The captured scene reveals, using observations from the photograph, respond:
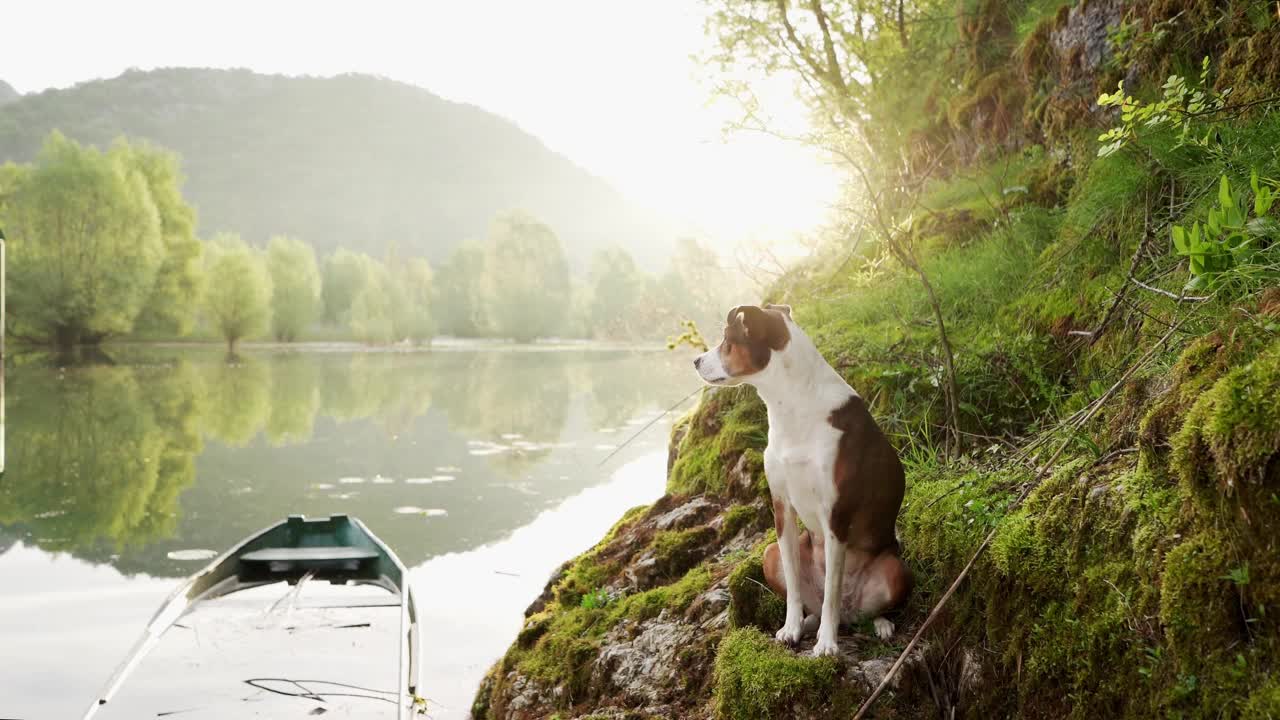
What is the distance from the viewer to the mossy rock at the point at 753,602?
12.5 feet

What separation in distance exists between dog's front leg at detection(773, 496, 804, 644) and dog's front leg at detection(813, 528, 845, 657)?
164mm

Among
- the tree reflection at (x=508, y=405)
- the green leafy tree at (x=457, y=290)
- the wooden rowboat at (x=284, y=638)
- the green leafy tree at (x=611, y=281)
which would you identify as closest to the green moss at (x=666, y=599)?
the wooden rowboat at (x=284, y=638)

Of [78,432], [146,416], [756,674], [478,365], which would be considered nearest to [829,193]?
[756,674]

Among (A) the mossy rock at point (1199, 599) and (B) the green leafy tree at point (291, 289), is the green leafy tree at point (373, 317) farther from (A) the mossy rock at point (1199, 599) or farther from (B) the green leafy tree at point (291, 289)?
(A) the mossy rock at point (1199, 599)

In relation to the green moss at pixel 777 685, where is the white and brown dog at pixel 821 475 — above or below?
above

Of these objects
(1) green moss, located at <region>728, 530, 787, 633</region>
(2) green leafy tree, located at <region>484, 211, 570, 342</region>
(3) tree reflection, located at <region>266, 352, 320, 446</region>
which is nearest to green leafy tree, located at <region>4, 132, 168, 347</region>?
(3) tree reflection, located at <region>266, 352, 320, 446</region>

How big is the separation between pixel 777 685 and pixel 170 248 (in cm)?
5446

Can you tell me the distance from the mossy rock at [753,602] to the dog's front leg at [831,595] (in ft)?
1.78

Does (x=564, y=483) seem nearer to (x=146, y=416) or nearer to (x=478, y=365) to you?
(x=146, y=416)

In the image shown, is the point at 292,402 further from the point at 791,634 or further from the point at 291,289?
the point at 291,289

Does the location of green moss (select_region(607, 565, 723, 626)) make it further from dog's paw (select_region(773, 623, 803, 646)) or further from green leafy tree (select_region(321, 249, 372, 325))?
green leafy tree (select_region(321, 249, 372, 325))

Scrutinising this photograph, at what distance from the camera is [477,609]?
9.68m

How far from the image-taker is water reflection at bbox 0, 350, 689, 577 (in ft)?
44.2

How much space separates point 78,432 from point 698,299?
1997cm
